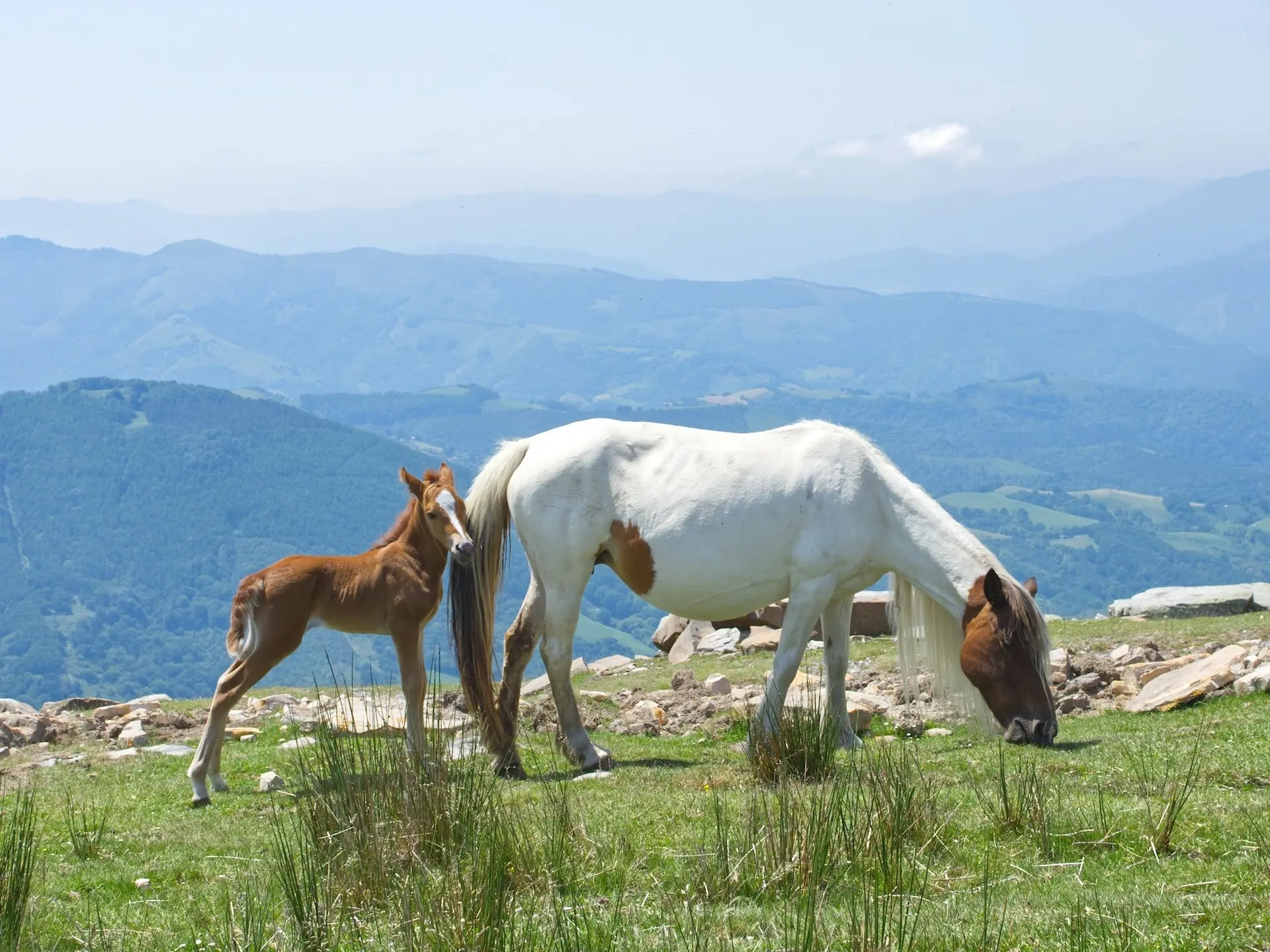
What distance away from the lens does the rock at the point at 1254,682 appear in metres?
12.3

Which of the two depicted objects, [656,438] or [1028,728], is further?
[656,438]

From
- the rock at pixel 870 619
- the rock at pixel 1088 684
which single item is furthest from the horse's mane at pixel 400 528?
the rock at pixel 870 619

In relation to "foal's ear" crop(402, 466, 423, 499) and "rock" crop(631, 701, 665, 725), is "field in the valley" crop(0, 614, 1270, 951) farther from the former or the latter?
"rock" crop(631, 701, 665, 725)

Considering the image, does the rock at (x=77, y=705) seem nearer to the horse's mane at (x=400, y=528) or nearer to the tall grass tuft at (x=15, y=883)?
the horse's mane at (x=400, y=528)

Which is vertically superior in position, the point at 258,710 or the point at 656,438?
the point at 656,438

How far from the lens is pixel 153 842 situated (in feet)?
28.1

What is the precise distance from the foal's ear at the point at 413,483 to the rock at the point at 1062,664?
7.26 m

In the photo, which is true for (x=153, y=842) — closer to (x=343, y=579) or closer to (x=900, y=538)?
(x=343, y=579)

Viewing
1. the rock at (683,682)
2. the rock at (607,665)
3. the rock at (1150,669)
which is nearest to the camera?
the rock at (1150,669)

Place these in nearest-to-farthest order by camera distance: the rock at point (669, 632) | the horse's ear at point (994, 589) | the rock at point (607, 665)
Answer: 1. the horse's ear at point (994, 589)
2. the rock at point (607, 665)
3. the rock at point (669, 632)

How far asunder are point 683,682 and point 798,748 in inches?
295

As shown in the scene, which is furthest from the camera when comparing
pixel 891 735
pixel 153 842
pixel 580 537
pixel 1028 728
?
pixel 891 735

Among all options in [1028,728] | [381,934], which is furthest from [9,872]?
[1028,728]

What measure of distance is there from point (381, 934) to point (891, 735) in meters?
7.37
